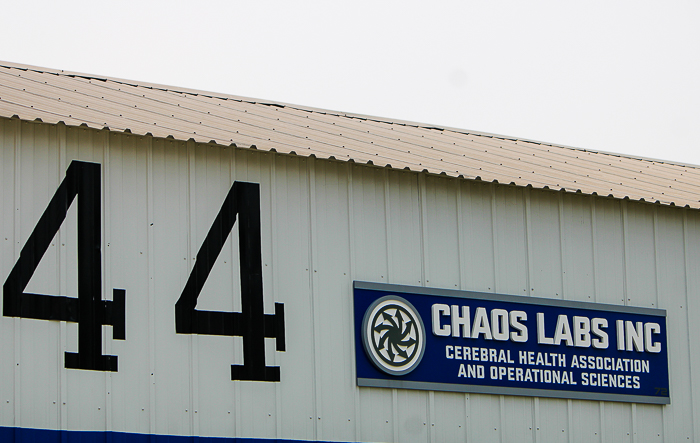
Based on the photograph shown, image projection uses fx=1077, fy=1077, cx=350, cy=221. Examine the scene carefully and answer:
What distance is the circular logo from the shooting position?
441 inches

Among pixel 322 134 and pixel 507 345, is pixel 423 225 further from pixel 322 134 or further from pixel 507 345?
pixel 507 345

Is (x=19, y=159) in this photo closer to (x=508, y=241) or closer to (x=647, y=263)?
(x=508, y=241)

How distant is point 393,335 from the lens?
11.3 metres

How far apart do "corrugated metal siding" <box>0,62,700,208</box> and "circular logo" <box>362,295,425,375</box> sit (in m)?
1.52

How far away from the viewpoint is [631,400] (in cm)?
1248

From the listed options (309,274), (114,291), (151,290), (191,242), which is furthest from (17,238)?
(309,274)

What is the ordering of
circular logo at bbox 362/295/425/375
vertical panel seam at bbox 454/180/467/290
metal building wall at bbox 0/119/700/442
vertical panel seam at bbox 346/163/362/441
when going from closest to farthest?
metal building wall at bbox 0/119/700/442, vertical panel seam at bbox 346/163/362/441, circular logo at bbox 362/295/425/375, vertical panel seam at bbox 454/180/467/290

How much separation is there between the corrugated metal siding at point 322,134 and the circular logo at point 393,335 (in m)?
1.52

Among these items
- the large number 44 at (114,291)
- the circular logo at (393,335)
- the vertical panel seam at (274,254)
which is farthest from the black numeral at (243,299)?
the circular logo at (393,335)

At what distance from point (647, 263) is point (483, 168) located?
2457mm

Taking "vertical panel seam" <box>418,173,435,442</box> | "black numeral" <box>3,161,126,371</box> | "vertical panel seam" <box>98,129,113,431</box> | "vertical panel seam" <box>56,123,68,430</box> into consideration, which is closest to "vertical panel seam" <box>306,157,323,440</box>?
"vertical panel seam" <box>418,173,435,442</box>

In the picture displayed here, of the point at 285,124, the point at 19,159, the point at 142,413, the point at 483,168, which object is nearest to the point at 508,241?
the point at 483,168

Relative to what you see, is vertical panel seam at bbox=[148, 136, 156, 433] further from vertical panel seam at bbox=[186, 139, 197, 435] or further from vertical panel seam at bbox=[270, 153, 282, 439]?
vertical panel seam at bbox=[270, 153, 282, 439]

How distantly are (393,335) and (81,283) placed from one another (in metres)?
3.30
